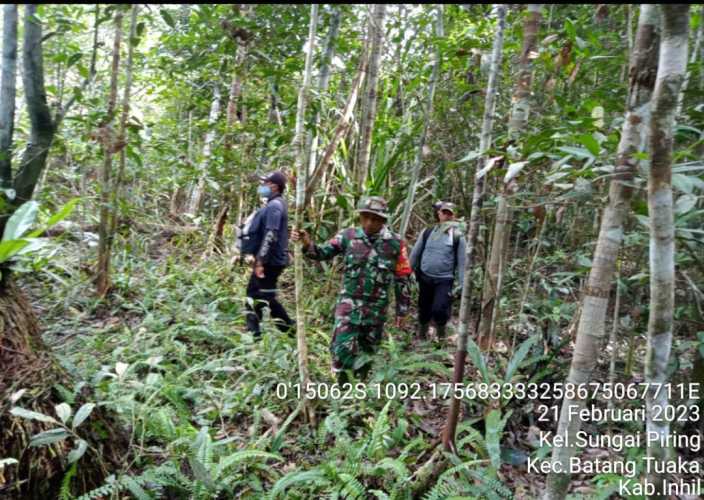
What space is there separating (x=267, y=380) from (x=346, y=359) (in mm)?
665

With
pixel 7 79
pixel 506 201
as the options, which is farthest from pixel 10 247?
pixel 506 201

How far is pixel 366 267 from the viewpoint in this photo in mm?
3898

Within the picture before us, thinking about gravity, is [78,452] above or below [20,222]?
below

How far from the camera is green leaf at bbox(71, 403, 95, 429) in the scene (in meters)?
2.28

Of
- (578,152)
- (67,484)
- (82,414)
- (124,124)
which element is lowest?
(67,484)

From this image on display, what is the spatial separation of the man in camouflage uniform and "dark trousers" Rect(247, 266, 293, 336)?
108cm

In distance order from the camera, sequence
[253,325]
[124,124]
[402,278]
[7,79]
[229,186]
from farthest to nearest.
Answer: [229,186]
[253,325]
[124,124]
[402,278]
[7,79]

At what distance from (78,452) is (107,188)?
134 inches

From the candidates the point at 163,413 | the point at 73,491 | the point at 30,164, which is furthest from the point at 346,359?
the point at 30,164

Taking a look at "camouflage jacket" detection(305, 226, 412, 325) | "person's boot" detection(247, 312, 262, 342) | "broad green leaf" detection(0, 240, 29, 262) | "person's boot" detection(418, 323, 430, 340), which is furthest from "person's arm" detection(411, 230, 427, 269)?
"broad green leaf" detection(0, 240, 29, 262)

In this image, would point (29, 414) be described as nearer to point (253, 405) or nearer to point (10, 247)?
point (10, 247)

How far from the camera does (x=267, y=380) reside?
3867mm

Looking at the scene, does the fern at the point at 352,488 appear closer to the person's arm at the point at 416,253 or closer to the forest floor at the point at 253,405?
the forest floor at the point at 253,405

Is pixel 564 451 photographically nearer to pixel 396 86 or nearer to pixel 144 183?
pixel 396 86
